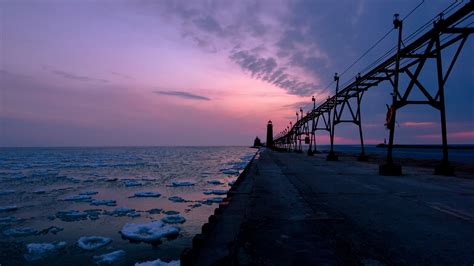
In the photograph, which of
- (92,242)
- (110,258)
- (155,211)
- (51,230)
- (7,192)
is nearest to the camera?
(110,258)

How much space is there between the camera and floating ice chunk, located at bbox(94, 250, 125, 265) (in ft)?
20.8

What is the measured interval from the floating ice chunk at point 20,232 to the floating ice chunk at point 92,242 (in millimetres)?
2311

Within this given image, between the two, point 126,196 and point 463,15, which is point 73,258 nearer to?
point 126,196

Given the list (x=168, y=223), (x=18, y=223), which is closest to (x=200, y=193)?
(x=168, y=223)

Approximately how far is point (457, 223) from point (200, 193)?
11934 millimetres

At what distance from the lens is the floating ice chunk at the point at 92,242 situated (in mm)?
7234

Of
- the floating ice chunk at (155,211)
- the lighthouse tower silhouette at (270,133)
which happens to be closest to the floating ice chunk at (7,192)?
the floating ice chunk at (155,211)

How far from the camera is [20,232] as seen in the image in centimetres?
862

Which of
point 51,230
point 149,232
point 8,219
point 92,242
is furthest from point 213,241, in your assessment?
point 8,219

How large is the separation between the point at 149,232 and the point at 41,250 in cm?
253

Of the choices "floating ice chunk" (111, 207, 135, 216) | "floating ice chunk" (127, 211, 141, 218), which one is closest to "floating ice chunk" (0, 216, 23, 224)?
"floating ice chunk" (111, 207, 135, 216)

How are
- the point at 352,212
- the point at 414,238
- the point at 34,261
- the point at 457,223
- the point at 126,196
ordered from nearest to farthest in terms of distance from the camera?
the point at 414,238 < the point at 457,223 < the point at 352,212 < the point at 34,261 < the point at 126,196

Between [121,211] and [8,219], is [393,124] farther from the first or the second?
[8,219]

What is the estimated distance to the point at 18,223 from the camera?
9.88 m
